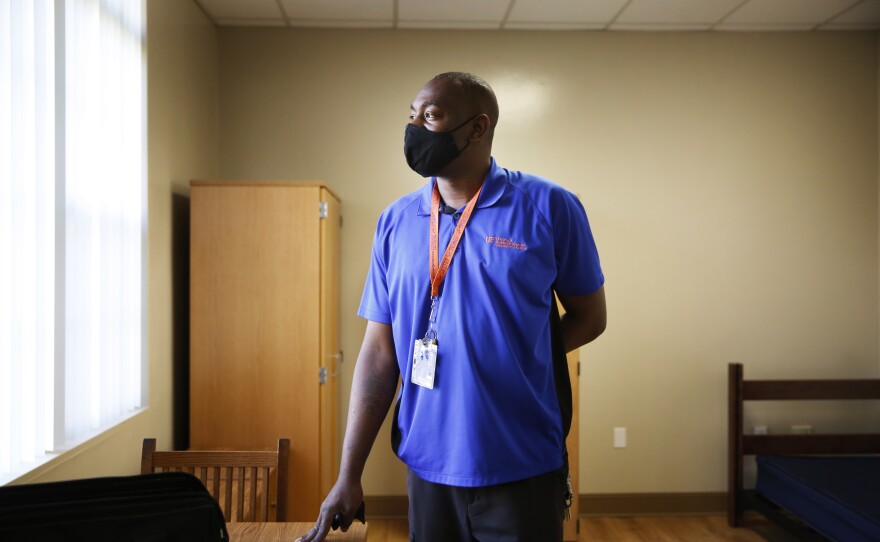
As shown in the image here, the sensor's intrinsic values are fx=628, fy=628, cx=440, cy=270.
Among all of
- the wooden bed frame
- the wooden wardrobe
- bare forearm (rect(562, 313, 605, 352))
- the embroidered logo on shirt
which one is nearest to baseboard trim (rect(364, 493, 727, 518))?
the wooden bed frame

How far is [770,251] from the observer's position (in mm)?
3775

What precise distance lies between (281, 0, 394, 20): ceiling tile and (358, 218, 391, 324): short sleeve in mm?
2287

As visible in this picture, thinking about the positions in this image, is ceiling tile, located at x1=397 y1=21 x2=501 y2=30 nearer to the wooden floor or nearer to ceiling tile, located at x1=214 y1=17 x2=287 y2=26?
ceiling tile, located at x1=214 y1=17 x2=287 y2=26

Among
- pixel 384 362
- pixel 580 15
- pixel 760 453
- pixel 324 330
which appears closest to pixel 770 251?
pixel 760 453

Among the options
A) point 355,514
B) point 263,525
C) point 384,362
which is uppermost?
point 384,362

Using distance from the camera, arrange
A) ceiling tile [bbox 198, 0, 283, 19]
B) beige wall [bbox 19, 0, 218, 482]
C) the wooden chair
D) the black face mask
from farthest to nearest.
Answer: ceiling tile [bbox 198, 0, 283, 19] < beige wall [bbox 19, 0, 218, 482] < the wooden chair < the black face mask

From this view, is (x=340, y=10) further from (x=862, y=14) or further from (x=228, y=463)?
(x=862, y=14)

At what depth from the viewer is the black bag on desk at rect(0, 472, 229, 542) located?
711mm

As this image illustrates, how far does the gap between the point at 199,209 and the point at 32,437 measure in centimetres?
131

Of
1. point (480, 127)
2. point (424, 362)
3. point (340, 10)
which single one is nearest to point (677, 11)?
point (340, 10)

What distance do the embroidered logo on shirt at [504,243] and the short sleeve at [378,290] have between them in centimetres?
28

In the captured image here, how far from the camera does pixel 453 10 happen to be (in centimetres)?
339

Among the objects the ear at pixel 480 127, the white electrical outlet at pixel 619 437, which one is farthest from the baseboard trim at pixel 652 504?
the ear at pixel 480 127

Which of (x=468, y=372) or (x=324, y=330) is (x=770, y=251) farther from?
(x=468, y=372)
